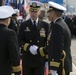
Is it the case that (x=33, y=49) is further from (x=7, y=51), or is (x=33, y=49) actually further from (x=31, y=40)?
(x=7, y=51)

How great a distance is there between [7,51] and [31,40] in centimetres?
133

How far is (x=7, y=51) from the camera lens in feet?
13.7

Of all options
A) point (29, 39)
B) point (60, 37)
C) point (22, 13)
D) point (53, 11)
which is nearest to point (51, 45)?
point (60, 37)

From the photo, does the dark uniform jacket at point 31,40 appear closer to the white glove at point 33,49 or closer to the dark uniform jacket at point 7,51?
the white glove at point 33,49

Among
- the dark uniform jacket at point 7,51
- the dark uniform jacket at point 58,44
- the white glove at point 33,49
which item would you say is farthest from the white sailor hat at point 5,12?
the white glove at point 33,49

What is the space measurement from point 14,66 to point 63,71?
0.77 metres

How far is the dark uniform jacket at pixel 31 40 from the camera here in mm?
5469

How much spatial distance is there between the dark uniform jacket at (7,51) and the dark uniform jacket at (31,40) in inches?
48.0

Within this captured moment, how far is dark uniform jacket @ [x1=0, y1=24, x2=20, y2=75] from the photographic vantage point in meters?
4.13

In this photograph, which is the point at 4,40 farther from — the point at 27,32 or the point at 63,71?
the point at 27,32

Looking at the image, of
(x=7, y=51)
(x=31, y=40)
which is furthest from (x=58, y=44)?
(x=31, y=40)

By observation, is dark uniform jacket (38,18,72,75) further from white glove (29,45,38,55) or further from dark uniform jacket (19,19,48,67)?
dark uniform jacket (19,19,48,67)

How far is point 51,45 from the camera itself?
4.36 meters

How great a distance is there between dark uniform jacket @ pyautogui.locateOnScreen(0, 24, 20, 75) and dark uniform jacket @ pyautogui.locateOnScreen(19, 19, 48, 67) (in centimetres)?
122
